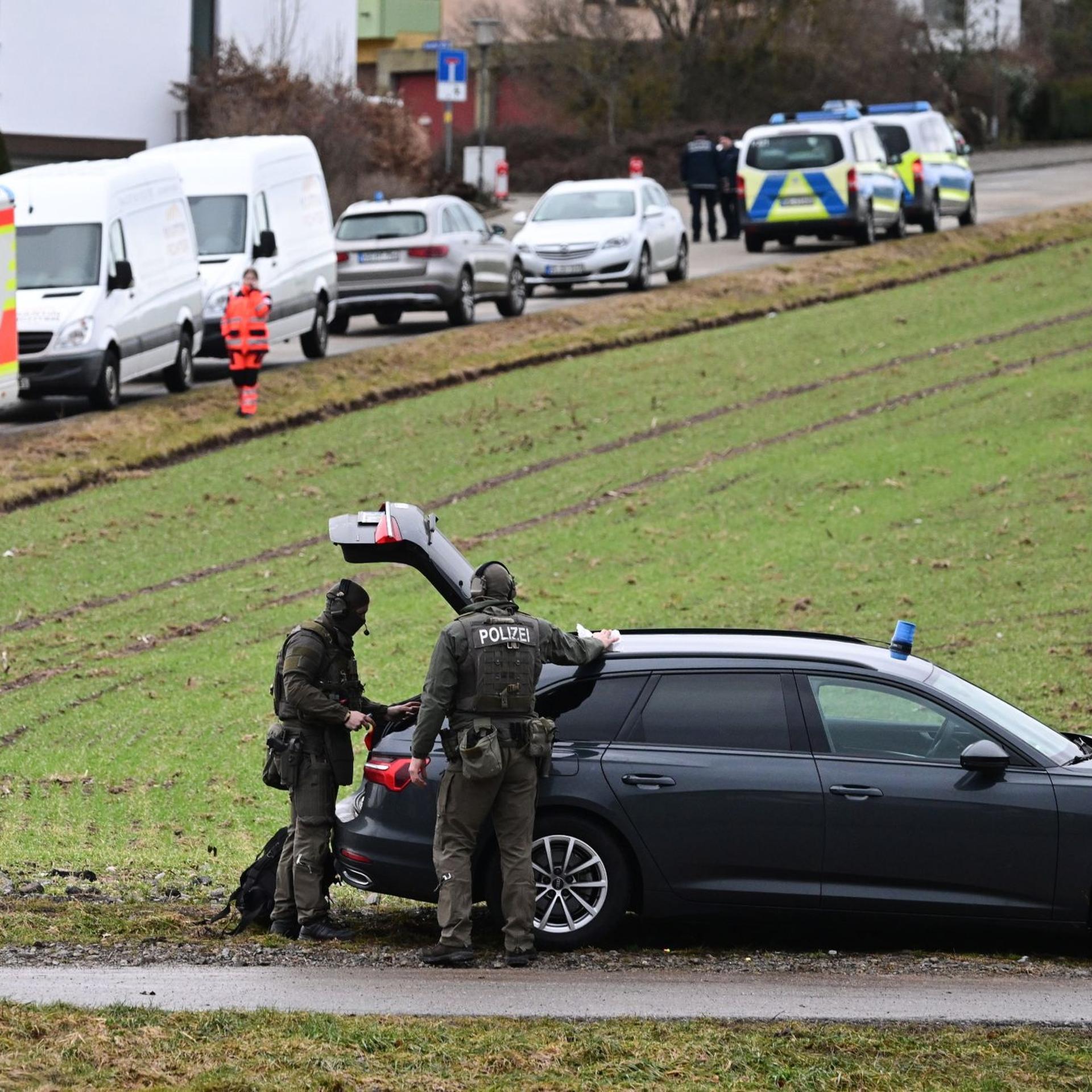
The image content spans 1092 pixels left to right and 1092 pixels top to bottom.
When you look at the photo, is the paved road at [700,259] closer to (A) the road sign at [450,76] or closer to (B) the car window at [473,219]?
(B) the car window at [473,219]

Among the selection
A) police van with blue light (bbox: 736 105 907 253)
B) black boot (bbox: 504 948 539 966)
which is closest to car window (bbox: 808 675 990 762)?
black boot (bbox: 504 948 539 966)

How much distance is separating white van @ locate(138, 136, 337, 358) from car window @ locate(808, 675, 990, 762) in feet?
56.2

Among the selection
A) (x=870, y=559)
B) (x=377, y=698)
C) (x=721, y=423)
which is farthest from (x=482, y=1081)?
(x=721, y=423)

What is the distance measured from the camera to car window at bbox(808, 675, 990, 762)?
809 cm

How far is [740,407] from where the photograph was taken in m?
23.7

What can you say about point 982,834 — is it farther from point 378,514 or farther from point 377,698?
point 377,698

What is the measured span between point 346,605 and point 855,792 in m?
2.34

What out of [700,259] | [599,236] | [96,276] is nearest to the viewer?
[96,276]

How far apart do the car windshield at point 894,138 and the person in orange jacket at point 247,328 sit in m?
17.5

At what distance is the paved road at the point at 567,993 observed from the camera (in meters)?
6.94

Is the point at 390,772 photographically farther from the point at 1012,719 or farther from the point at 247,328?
the point at 247,328

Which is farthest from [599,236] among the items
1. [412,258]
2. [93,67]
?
[93,67]

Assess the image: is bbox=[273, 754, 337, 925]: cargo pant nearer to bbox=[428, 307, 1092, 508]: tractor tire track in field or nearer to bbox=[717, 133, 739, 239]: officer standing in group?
bbox=[428, 307, 1092, 508]: tractor tire track in field

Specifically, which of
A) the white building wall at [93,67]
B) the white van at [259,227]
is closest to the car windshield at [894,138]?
the white van at [259,227]
